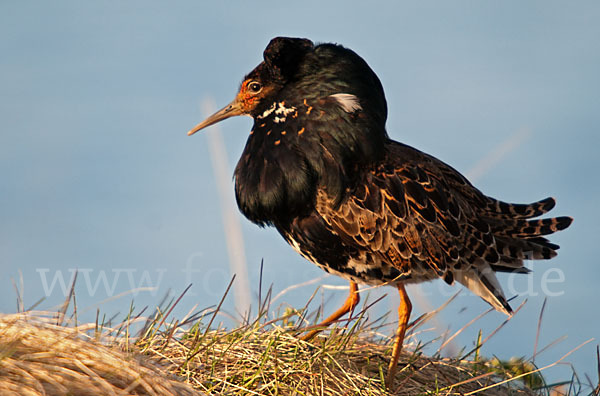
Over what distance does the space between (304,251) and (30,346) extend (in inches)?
109

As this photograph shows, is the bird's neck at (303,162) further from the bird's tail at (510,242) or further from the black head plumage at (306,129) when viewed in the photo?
the bird's tail at (510,242)

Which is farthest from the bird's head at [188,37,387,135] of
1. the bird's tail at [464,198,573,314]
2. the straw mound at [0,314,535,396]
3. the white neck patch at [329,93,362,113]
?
the straw mound at [0,314,535,396]

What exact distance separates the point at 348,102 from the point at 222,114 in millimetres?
1624

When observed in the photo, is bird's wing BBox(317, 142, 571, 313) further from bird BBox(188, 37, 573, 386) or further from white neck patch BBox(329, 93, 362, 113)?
white neck patch BBox(329, 93, 362, 113)

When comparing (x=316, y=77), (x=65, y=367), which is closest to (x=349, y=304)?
(x=316, y=77)

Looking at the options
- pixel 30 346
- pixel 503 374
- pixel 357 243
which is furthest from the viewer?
pixel 503 374

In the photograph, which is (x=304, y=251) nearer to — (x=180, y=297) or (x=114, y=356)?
(x=180, y=297)

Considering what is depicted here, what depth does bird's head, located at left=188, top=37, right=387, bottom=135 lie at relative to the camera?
6621 millimetres

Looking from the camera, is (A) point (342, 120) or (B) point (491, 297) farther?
A: (B) point (491, 297)

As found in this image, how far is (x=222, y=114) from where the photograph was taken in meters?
7.54

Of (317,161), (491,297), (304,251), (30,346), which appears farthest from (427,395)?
(30,346)

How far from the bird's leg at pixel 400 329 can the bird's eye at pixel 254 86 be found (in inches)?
92.7

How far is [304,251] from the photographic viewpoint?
6.57m

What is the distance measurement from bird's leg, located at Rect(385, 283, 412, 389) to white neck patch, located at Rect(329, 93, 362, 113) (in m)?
1.69
